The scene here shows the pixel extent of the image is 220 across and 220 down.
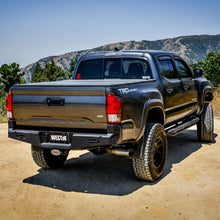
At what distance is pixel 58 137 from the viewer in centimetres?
396

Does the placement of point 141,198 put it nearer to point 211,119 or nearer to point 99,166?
point 99,166

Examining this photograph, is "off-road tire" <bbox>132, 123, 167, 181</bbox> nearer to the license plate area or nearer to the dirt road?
the dirt road

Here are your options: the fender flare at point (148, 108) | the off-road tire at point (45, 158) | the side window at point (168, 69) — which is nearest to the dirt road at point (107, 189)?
the off-road tire at point (45, 158)

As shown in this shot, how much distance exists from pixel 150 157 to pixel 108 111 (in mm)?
1099

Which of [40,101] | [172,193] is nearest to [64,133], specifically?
[40,101]

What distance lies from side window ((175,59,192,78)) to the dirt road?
1587 millimetres

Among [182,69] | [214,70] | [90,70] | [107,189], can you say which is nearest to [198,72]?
[182,69]

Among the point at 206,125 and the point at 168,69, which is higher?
the point at 168,69

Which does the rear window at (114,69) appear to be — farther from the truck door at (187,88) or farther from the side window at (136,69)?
the truck door at (187,88)

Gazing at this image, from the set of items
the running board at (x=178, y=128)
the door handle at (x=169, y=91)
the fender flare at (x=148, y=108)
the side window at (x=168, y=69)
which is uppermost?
the side window at (x=168, y=69)

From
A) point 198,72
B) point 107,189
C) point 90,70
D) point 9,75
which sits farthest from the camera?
point 9,75

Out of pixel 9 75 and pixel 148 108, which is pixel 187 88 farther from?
pixel 9 75

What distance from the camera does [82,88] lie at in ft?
12.3

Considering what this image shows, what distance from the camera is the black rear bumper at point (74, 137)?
3645 mm
